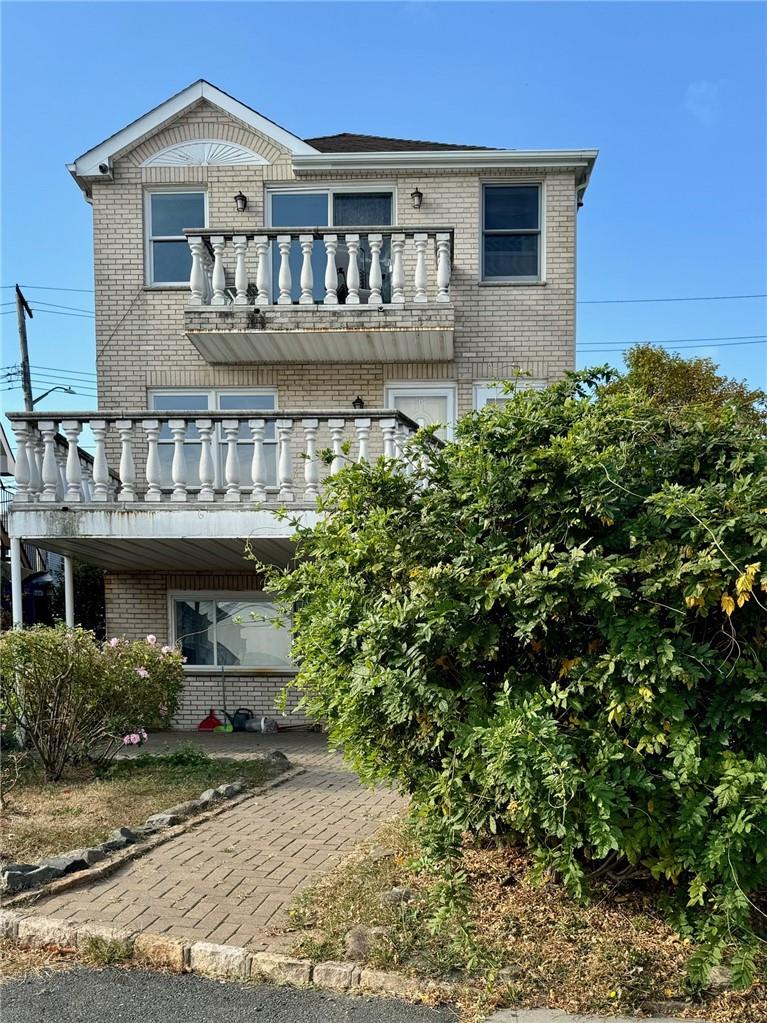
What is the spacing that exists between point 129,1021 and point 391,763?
163cm

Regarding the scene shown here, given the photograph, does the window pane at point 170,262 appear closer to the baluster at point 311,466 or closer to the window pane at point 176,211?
the window pane at point 176,211

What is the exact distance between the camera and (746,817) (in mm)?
3146

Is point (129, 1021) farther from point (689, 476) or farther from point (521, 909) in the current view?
point (689, 476)

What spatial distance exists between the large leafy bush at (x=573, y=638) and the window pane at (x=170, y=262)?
9.35 metres

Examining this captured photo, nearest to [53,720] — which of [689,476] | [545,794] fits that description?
[545,794]

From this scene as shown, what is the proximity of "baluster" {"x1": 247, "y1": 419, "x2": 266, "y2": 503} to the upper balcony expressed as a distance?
2.00 metres

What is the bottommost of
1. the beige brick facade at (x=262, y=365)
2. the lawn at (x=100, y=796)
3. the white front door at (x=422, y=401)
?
the lawn at (x=100, y=796)

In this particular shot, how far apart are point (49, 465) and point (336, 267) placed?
16.1ft

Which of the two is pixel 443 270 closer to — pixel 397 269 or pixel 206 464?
pixel 397 269

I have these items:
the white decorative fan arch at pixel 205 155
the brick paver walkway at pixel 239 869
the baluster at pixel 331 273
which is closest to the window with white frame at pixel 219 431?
the baluster at pixel 331 273

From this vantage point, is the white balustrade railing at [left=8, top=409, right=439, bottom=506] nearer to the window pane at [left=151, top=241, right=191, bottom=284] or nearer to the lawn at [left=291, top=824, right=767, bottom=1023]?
the window pane at [left=151, top=241, right=191, bottom=284]

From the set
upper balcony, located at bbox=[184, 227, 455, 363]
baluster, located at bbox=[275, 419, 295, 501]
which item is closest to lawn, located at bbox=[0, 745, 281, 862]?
baluster, located at bbox=[275, 419, 295, 501]

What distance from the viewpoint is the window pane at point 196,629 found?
40.5 feet

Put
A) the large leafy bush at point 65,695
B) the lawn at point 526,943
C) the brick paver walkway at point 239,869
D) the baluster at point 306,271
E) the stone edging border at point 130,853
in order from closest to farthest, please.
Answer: the lawn at point 526,943 → the brick paver walkway at point 239,869 → the stone edging border at point 130,853 → the large leafy bush at point 65,695 → the baluster at point 306,271
